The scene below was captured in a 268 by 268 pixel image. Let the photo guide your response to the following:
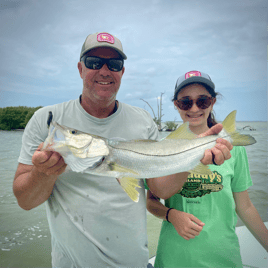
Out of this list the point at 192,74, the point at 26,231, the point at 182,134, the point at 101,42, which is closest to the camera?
the point at 182,134

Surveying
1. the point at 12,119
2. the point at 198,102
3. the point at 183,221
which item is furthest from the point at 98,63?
the point at 12,119

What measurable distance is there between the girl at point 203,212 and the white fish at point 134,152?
0.48m

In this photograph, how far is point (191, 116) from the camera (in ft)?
9.10

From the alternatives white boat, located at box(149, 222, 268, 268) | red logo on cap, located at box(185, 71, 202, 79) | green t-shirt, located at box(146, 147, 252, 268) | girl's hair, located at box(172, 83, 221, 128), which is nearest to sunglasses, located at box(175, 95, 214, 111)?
girl's hair, located at box(172, 83, 221, 128)

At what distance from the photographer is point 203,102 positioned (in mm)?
2779

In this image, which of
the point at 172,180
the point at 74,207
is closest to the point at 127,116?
the point at 172,180

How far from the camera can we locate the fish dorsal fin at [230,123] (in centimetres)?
222

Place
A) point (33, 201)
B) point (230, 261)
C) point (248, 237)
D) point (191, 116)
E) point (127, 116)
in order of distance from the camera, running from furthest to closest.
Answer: point (248, 237), point (191, 116), point (127, 116), point (230, 261), point (33, 201)

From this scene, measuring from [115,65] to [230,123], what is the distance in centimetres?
152

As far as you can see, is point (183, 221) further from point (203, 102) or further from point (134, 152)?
point (203, 102)

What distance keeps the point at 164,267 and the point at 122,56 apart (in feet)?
8.57

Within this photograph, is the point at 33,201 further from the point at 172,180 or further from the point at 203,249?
the point at 203,249

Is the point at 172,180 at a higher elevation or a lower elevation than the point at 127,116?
lower

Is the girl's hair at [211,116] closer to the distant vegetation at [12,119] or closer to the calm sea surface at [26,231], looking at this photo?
the calm sea surface at [26,231]
